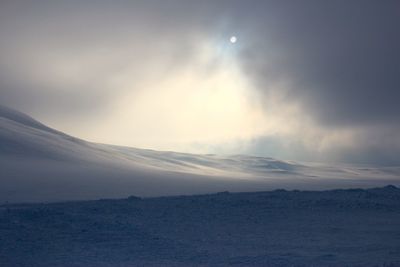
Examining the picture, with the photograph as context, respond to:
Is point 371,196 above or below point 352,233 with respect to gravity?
above

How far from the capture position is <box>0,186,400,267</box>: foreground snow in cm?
1945

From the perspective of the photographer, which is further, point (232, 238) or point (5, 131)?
point (5, 131)

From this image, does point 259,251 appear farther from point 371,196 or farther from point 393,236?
point 371,196

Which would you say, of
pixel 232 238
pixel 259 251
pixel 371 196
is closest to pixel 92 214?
pixel 232 238

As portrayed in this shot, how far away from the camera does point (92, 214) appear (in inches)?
1066

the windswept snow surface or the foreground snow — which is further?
the windswept snow surface

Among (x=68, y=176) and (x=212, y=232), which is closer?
(x=212, y=232)

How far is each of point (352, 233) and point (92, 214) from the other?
10.2 meters

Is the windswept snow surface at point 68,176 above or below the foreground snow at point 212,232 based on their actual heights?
above

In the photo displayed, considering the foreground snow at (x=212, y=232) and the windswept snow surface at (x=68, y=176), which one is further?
the windswept snow surface at (x=68, y=176)

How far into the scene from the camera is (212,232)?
79.9ft

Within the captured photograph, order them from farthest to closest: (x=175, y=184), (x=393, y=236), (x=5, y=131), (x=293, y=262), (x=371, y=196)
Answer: (x=5, y=131) → (x=175, y=184) → (x=371, y=196) → (x=393, y=236) → (x=293, y=262)

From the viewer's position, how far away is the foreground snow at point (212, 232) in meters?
19.5

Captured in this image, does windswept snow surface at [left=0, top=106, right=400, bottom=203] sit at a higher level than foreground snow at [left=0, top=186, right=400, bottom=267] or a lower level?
higher
